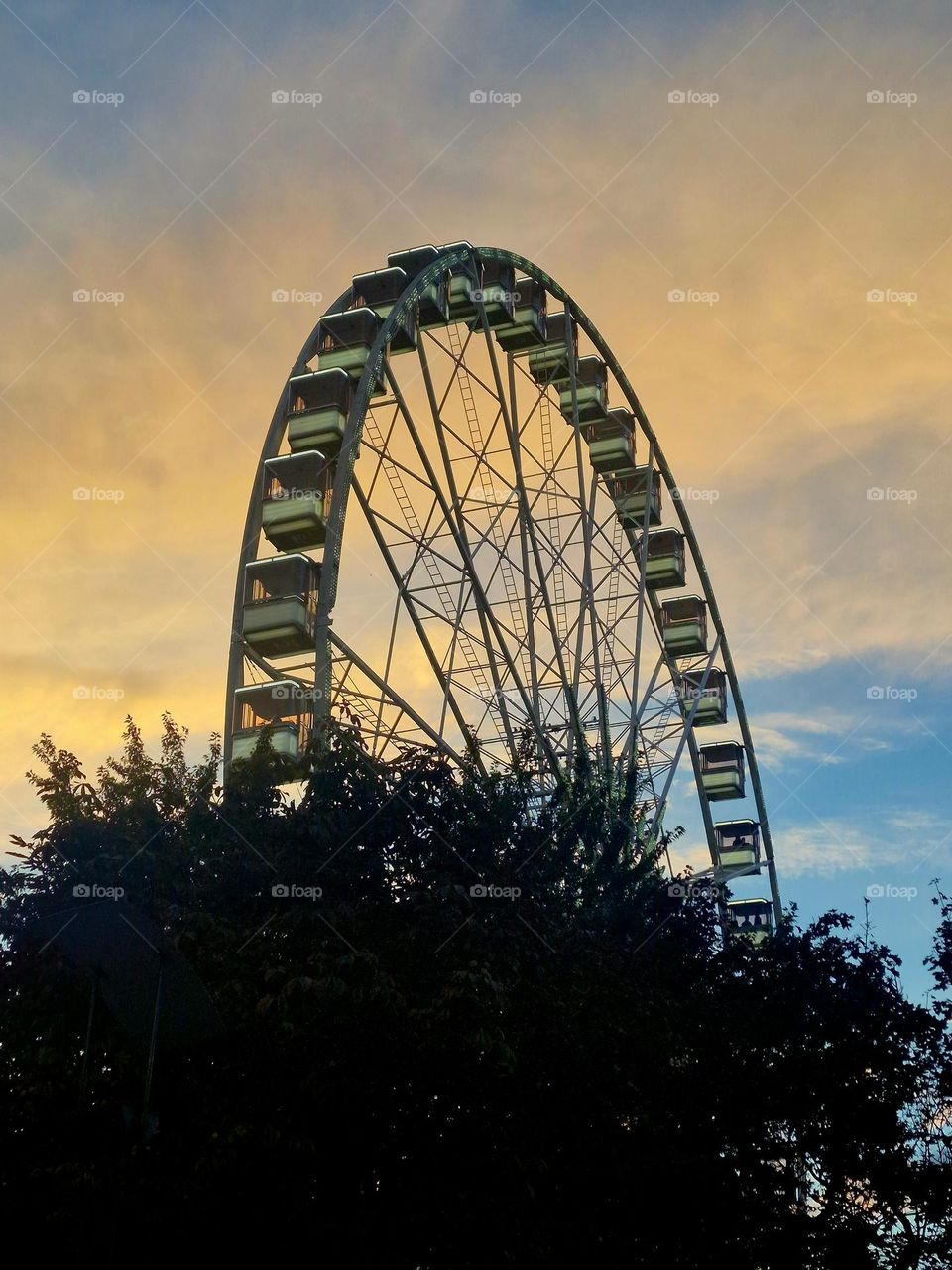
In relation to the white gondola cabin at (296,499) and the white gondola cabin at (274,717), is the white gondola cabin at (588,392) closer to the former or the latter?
the white gondola cabin at (296,499)

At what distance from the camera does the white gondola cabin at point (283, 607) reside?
2489 cm

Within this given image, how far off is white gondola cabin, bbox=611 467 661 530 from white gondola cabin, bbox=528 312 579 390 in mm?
4505

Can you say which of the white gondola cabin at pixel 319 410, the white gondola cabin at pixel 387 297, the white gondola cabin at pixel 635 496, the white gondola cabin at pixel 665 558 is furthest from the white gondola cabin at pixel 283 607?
the white gondola cabin at pixel 665 558

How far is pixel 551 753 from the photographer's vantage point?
92.1ft

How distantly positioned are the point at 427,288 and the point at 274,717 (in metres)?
12.5

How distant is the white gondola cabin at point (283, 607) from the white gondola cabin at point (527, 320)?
13379 millimetres

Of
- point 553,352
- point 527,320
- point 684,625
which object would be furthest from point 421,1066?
point 684,625

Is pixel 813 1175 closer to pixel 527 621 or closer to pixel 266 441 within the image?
pixel 527 621

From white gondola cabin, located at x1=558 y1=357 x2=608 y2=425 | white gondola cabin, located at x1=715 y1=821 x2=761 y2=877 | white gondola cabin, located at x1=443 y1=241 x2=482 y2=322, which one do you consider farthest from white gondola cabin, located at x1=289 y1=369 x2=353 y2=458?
white gondola cabin, located at x1=715 y1=821 x2=761 y2=877

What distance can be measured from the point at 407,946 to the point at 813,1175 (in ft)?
33.7

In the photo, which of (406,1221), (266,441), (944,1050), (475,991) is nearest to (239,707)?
(266,441)

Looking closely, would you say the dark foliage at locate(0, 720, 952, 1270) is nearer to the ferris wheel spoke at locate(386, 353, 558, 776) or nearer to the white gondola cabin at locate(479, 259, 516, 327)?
the ferris wheel spoke at locate(386, 353, 558, 776)

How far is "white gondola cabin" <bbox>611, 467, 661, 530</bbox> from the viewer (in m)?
42.1

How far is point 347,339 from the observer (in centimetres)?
2884
